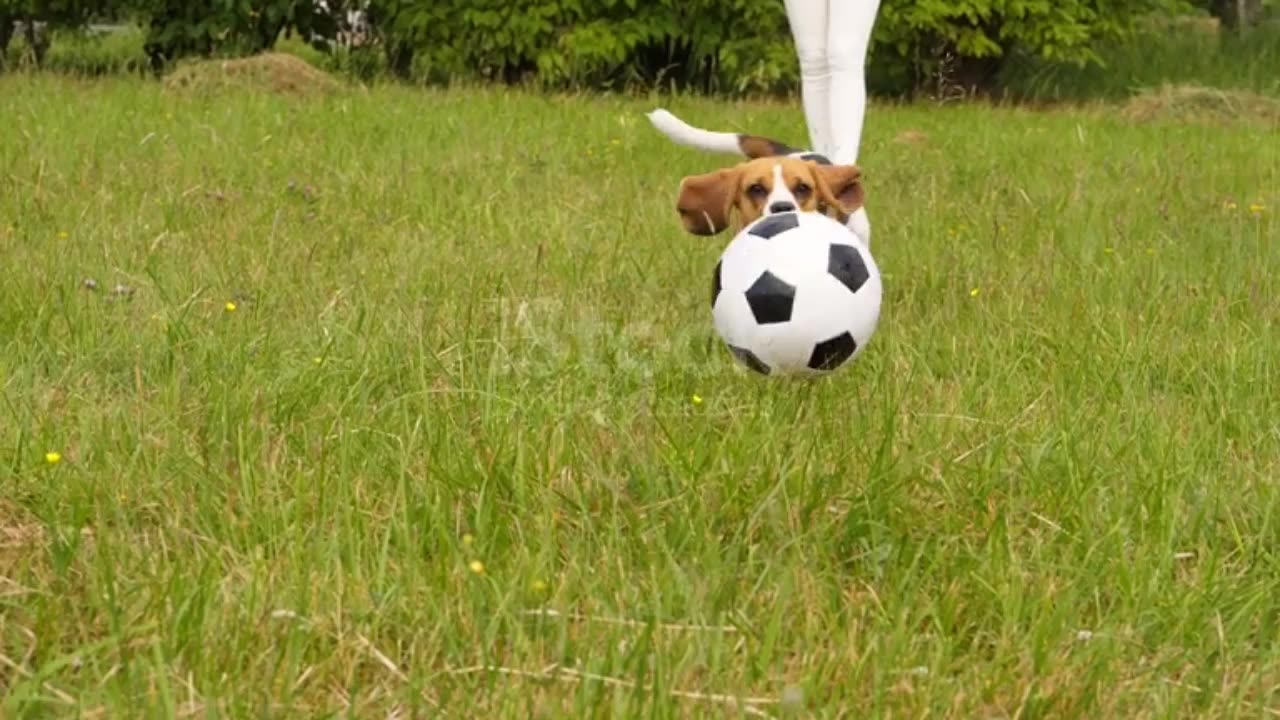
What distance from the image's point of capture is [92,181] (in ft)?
17.2

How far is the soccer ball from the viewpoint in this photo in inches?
111

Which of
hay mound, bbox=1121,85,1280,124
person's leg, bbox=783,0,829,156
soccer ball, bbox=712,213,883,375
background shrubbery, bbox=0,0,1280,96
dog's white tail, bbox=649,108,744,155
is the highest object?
person's leg, bbox=783,0,829,156

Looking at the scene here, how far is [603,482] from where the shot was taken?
7.06 feet

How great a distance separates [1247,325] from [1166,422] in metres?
1.05

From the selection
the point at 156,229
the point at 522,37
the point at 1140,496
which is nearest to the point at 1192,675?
the point at 1140,496

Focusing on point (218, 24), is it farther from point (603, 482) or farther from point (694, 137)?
point (603, 482)

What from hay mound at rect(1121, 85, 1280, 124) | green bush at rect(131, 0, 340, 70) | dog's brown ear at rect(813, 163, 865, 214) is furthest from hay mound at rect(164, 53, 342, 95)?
dog's brown ear at rect(813, 163, 865, 214)

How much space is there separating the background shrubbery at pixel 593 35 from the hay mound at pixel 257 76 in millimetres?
1337

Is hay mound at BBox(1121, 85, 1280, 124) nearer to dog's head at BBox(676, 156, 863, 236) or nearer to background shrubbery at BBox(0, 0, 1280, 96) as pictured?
background shrubbery at BBox(0, 0, 1280, 96)

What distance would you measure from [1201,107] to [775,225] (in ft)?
29.1

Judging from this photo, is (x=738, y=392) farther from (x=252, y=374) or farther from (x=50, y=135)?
(x=50, y=135)

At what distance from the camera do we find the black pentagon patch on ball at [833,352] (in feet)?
9.32

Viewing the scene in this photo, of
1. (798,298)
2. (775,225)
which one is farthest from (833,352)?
(775,225)

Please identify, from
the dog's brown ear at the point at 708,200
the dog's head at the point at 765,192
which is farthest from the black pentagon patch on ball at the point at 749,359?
the dog's brown ear at the point at 708,200
